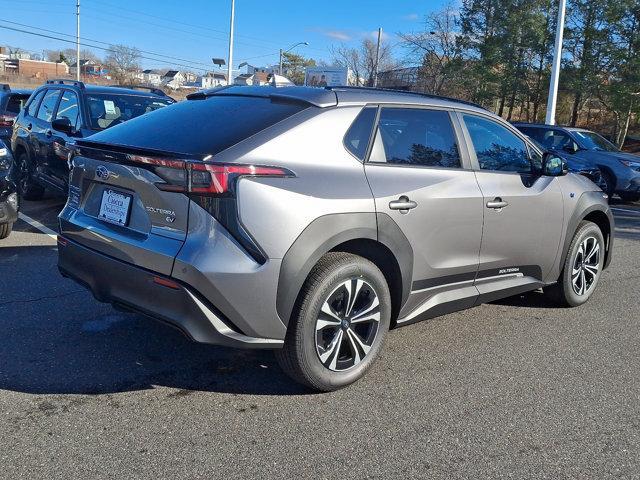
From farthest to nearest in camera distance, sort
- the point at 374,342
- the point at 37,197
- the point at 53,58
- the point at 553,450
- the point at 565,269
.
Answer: the point at 53,58 → the point at 37,197 → the point at 565,269 → the point at 374,342 → the point at 553,450

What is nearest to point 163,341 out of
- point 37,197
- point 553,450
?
point 553,450

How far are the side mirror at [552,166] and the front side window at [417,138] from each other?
1.03 m

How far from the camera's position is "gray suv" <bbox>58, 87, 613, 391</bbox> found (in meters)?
3.04

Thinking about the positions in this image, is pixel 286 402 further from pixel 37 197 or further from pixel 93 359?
pixel 37 197

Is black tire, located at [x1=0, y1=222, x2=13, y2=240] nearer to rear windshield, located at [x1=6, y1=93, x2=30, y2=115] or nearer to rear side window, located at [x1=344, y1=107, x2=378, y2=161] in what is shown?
rear side window, located at [x1=344, y1=107, x2=378, y2=161]

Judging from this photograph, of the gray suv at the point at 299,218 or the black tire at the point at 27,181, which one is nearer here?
the gray suv at the point at 299,218

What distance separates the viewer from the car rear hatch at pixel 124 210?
3104 mm

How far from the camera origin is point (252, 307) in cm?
308

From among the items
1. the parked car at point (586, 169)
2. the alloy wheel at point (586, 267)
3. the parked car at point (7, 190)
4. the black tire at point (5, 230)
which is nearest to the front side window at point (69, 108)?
the parked car at point (7, 190)

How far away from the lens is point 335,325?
11.4 feet

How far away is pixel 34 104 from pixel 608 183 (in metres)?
11.5

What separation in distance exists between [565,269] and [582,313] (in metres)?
0.48

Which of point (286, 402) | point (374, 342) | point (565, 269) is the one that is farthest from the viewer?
point (565, 269)

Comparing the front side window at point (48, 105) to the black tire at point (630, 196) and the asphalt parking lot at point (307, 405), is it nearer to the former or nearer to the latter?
the asphalt parking lot at point (307, 405)
